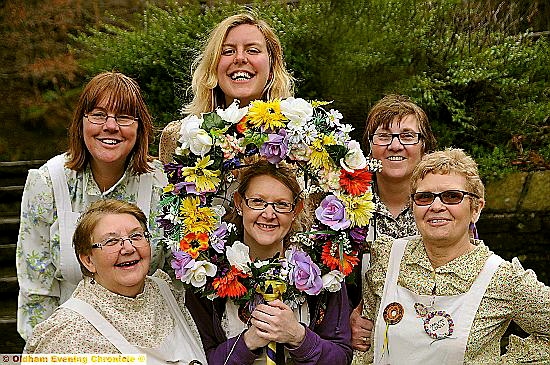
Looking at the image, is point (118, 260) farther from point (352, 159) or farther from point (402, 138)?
point (402, 138)

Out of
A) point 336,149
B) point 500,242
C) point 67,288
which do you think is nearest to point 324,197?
point 336,149

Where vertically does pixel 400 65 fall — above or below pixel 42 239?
above

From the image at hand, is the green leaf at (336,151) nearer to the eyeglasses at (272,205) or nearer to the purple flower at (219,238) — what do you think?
the eyeglasses at (272,205)

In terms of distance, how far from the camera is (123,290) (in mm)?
3398

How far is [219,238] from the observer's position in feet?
→ 11.5

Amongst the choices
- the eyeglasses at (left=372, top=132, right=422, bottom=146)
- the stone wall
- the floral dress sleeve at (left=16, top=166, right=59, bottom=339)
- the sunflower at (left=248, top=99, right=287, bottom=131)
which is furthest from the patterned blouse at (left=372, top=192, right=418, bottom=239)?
the stone wall

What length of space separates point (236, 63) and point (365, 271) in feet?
4.13

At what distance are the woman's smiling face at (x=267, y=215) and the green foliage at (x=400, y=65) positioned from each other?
3.55m

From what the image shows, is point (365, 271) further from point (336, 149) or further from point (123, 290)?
point (123, 290)

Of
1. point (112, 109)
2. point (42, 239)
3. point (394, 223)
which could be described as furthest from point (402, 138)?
point (42, 239)

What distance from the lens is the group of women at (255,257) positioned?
3.36m

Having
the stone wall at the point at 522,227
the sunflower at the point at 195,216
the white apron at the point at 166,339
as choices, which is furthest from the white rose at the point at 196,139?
the stone wall at the point at 522,227

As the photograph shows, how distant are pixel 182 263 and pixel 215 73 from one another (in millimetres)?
1211

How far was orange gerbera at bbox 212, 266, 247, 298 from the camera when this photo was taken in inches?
134
